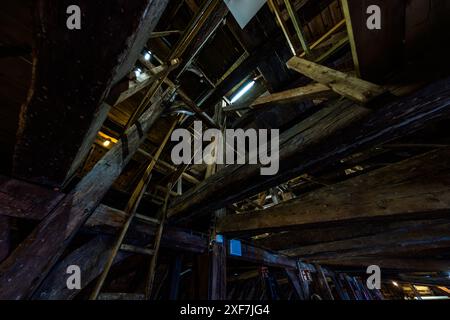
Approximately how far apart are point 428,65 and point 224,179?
6.50 ft

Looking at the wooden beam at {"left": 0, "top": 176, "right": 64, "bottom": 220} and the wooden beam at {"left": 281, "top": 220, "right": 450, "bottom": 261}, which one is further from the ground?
the wooden beam at {"left": 281, "top": 220, "right": 450, "bottom": 261}

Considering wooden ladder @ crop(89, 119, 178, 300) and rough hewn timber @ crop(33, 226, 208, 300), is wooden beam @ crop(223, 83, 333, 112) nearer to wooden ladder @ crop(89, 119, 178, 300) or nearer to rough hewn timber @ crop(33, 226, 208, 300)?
wooden ladder @ crop(89, 119, 178, 300)

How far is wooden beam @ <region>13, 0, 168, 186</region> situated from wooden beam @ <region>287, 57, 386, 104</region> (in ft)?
4.55

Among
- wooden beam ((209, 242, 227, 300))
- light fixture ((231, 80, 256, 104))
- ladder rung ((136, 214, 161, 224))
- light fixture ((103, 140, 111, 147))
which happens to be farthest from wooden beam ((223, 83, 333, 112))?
light fixture ((103, 140, 111, 147))

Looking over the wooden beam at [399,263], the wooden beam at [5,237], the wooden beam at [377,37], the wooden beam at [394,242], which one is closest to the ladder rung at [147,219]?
the wooden beam at [5,237]

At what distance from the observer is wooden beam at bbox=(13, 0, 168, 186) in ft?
2.48

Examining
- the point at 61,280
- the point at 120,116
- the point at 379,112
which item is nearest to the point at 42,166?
the point at 61,280

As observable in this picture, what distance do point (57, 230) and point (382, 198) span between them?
11.1 feet

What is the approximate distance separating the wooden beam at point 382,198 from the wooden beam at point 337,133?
88 centimetres

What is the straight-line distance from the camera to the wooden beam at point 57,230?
1.49 meters

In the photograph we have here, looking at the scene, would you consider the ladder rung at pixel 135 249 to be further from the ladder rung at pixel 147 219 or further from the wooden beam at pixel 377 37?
the wooden beam at pixel 377 37

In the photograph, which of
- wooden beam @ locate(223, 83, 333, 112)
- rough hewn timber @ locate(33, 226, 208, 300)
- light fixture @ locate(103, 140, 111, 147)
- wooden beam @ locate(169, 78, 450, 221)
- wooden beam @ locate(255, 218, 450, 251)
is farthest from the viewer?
light fixture @ locate(103, 140, 111, 147)

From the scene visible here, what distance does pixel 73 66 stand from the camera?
2.97 feet
